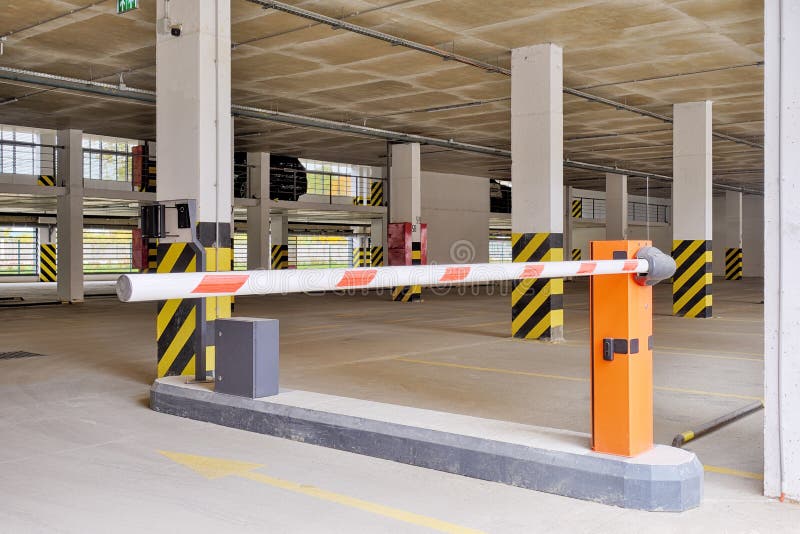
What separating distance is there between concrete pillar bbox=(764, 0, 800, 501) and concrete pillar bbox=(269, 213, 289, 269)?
2181 cm

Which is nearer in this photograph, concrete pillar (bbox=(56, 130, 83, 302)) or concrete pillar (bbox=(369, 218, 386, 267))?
concrete pillar (bbox=(56, 130, 83, 302))

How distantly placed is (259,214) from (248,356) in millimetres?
16562

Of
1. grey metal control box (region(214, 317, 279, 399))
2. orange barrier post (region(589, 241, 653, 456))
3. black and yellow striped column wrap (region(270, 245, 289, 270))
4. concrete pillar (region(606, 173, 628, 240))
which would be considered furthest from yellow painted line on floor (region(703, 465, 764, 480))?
concrete pillar (region(606, 173, 628, 240))

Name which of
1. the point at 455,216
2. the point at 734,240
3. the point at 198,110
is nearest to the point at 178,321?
the point at 198,110

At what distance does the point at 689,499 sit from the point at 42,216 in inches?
1197

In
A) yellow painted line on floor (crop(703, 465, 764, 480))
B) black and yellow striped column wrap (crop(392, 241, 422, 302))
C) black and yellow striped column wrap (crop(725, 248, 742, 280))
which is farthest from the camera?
black and yellow striped column wrap (crop(725, 248, 742, 280))

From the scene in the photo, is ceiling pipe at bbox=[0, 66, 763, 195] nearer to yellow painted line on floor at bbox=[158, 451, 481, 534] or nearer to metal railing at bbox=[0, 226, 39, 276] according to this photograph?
yellow painted line on floor at bbox=[158, 451, 481, 534]

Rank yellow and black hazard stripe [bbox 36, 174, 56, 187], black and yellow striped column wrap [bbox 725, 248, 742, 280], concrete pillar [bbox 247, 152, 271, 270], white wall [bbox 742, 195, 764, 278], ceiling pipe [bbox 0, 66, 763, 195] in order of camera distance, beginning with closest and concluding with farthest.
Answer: ceiling pipe [bbox 0, 66, 763, 195]
yellow and black hazard stripe [bbox 36, 174, 56, 187]
concrete pillar [bbox 247, 152, 271, 270]
black and yellow striped column wrap [bbox 725, 248, 742, 280]
white wall [bbox 742, 195, 764, 278]

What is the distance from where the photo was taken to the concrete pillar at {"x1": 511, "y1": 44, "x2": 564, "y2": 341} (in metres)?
10.9

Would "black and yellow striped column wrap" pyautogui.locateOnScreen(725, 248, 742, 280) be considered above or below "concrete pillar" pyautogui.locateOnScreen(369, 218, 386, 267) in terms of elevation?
below

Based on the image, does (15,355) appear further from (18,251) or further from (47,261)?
(18,251)

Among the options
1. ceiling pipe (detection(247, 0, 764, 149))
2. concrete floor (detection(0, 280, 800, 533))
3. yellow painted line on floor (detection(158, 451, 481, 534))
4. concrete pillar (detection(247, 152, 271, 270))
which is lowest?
yellow painted line on floor (detection(158, 451, 481, 534))

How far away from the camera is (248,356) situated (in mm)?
5480

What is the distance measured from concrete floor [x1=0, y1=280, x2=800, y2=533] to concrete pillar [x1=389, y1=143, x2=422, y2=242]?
7172mm
